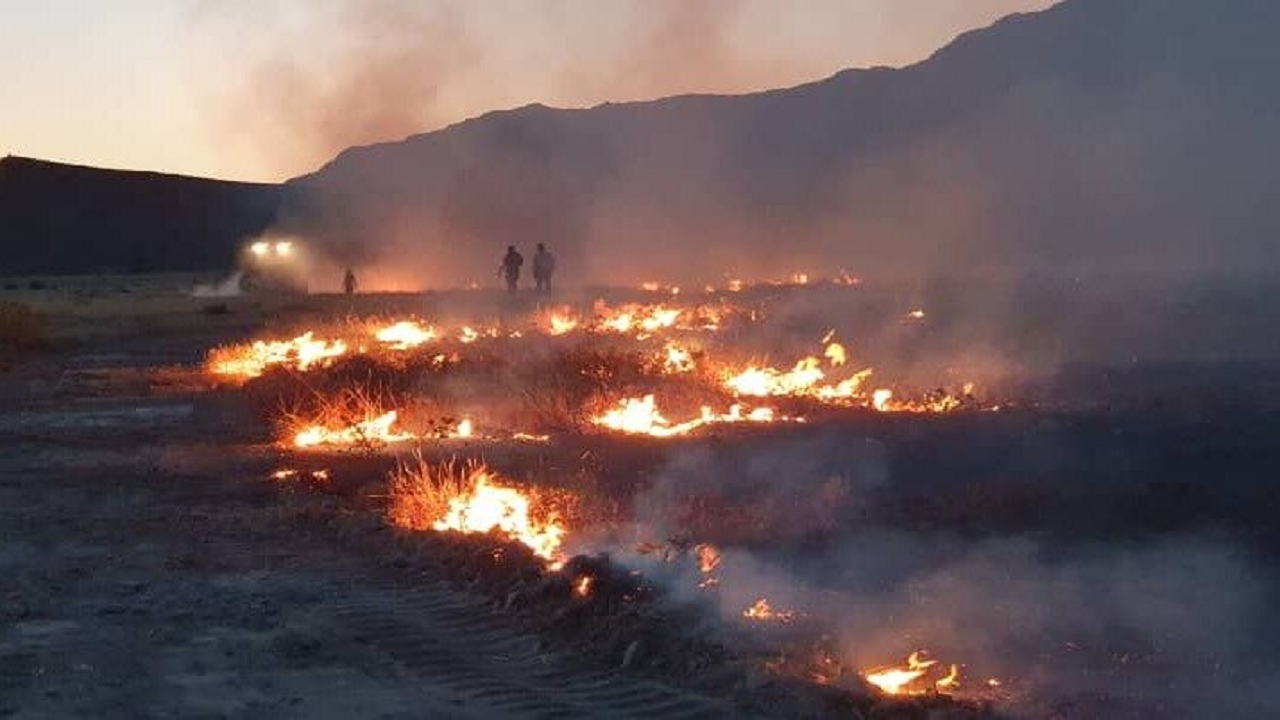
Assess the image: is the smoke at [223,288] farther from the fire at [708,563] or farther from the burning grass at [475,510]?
the fire at [708,563]

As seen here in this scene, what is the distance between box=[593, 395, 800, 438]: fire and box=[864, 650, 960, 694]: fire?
9.84 m

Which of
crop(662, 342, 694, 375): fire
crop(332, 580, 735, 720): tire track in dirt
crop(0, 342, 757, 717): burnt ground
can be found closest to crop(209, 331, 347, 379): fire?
crop(662, 342, 694, 375): fire

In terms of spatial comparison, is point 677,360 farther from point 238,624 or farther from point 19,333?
point 19,333

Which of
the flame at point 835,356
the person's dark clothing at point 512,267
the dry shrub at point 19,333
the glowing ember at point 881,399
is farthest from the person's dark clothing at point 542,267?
the glowing ember at point 881,399

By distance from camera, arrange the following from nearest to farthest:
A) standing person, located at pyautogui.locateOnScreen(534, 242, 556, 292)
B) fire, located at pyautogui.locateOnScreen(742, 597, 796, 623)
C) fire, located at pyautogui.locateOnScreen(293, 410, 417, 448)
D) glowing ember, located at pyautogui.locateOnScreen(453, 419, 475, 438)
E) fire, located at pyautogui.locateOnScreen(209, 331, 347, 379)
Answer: fire, located at pyautogui.locateOnScreen(742, 597, 796, 623) → fire, located at pyautogui.locateOnScreen(293, 410, 417, 448) → glowing ember, located at pyautogui.locateOnScreen(453, 419, 475, 438) → fire, located at pyautogui.locateOnScreen(209, 331, 347, 379) → standing person, located at pyautogui.locateOnScreen(534, 242, 556, 292)

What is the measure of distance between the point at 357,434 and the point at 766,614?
973cm

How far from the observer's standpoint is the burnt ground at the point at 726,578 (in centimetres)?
865

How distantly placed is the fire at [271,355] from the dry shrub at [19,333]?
7.24 meters

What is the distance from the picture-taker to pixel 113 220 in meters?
123

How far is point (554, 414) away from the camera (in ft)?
65.8

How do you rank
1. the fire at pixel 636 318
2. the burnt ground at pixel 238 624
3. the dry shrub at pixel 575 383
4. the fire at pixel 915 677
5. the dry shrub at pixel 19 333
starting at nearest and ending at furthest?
the burnt ground at pixel 238 624, the fire at pixel 915 677, the dry shrub at pixel 575 383, the fire at pixel 636 318, the dry shrub at pixel 19 333

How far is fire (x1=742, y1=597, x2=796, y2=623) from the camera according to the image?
9.77m

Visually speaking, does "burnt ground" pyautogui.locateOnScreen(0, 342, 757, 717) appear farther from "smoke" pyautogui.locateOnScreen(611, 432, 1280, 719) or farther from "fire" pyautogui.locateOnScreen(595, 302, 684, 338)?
"fire" pyautogui.locateOnScreen(595, 302, 684, 338)

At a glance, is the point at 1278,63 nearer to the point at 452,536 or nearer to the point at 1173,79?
the point at 1173,79
